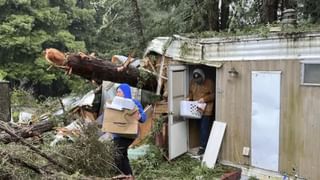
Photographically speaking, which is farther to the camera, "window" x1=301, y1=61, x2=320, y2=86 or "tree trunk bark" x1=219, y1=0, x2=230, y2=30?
"tree trunk bark" x1=219, y1=0, x2=230, y2=30

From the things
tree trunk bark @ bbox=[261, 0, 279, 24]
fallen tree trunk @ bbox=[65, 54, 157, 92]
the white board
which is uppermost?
tree trunk bark @ bbox=[261, 0, 279, 24]

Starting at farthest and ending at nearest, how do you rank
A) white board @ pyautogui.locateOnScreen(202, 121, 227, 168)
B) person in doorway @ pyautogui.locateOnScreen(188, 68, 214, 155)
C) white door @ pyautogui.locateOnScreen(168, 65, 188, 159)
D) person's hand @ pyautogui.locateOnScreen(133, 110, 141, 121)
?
1. person in doorway @ pyautogui.locateOnScreen(188, 68, 214, 155)
2. white door @ pyautogui.locateOnScreen(168, 65, 188, 159)
3. white board @ pyautogui.locateOnScreen(202, 121, 227, 168)
4. person's hand @ pyautogui.locateOnScreen(133, 110, 141, 121)

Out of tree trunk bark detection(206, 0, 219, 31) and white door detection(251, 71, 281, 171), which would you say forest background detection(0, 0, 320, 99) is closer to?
tree trunk bark detection(206, 0, 219, 31)

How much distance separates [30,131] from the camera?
305 inches

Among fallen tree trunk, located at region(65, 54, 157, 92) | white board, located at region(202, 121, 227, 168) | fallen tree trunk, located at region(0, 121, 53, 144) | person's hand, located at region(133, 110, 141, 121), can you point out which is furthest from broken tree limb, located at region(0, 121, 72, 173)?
white board, located at region(202, 121, 227, 168)

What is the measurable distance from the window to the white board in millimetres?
1865

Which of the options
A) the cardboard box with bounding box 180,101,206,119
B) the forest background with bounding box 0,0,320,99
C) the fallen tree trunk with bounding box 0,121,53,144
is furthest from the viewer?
the forest background with bounding box 0,0,320,99

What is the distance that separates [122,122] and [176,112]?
2310mm

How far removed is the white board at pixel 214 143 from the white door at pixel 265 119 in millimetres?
705

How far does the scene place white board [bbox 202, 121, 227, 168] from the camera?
7.71 meters

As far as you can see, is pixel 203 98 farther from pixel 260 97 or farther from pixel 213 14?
pixel 213 14

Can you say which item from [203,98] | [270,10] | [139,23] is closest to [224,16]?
[270,10]

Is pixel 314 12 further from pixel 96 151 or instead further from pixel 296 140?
pixel 96 151

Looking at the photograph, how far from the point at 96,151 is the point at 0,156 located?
1.93 m
